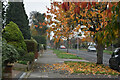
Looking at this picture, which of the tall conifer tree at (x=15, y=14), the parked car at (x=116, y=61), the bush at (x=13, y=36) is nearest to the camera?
the bush at (x=13, y=36)

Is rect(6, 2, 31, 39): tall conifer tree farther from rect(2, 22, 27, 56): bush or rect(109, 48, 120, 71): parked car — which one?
rect(109, 48, 120, 71): parked car

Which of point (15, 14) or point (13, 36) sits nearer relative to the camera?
point (13, 36)

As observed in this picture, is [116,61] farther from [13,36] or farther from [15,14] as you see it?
[15,14]

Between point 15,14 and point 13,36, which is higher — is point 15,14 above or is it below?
above

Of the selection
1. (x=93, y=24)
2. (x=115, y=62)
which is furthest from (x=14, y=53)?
(x=93, y=24)

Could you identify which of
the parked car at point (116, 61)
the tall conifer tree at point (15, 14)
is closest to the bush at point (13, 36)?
the tall conifer tree at point (15, 14)

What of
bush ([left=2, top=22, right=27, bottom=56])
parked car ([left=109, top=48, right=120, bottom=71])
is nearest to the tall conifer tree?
bush ([left=2, top=22, right=27, bottom=56])

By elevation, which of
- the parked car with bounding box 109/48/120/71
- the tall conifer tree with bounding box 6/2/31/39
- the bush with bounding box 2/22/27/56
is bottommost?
the parked car with bounding box 109/48/120/71

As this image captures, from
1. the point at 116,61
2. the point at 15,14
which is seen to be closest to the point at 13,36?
the point at 15,14

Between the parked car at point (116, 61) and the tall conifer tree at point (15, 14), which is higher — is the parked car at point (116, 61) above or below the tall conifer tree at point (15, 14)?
below

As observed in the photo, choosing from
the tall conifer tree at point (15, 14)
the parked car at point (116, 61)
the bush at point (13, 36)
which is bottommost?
the parked car at point (116, 61)

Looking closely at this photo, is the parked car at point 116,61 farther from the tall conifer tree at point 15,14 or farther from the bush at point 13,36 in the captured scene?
the tall conifer tree at point 15,14

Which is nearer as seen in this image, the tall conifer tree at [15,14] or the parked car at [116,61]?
the parked car at [116,61]

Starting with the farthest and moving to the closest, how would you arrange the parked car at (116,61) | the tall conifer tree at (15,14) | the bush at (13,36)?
the tall conifer tree at (15,14), the parked car at (116,61), the bush at (13,36)
